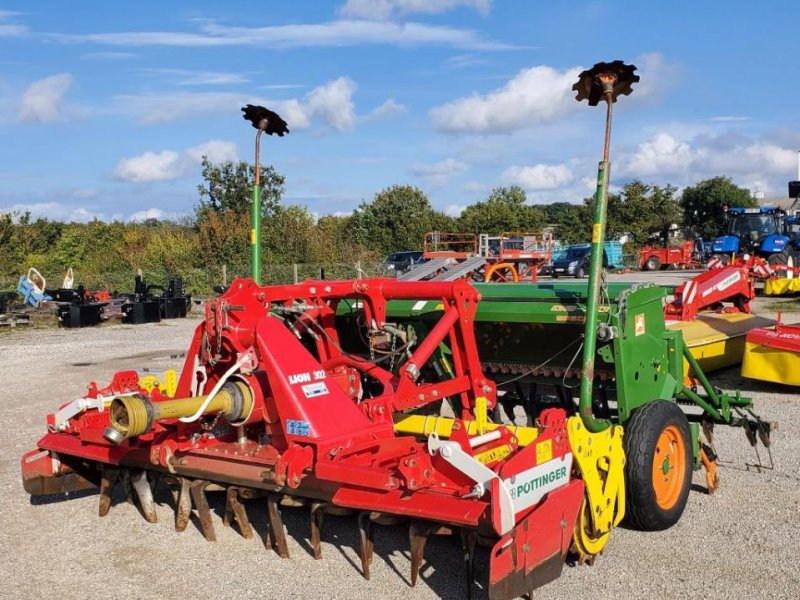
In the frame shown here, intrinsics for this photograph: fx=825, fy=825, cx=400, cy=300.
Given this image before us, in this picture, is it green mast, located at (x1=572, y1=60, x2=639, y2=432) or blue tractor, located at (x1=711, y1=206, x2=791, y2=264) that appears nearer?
green mast, located at (x1=572, y1=60, x2=639, y2=432)

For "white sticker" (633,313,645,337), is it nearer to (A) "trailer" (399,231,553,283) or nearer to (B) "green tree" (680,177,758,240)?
(A) "trailer" (399,231,553,283)

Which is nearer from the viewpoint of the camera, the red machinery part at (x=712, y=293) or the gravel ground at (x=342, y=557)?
the gravel ground at (x=342, y=557)

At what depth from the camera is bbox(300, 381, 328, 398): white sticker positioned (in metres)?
4.54

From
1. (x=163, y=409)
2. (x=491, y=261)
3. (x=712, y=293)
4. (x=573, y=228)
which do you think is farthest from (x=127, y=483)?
(x=573, y=228)

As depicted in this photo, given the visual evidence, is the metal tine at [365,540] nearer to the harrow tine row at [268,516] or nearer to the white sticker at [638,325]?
the harrow tine row at [268,516]

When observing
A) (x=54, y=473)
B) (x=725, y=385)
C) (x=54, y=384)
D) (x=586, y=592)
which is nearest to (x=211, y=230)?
(x=54, y=384)

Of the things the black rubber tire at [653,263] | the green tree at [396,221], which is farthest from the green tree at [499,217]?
the black rubber tire at [653,263]

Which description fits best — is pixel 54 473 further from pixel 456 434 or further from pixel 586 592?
pixel 586 592

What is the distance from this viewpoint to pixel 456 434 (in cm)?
416

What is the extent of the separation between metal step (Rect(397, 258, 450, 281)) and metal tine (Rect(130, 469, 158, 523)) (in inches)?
717

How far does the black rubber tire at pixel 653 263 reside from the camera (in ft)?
126

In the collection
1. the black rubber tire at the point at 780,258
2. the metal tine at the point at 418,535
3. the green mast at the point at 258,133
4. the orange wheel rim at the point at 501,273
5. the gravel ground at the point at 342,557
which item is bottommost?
the gravel ground at the point at 342,557

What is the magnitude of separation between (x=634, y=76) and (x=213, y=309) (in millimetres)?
2710

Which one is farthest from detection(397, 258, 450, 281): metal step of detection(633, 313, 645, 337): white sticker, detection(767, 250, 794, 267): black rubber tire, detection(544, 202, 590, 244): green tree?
detection(544, 202, 590, 244): green tree
